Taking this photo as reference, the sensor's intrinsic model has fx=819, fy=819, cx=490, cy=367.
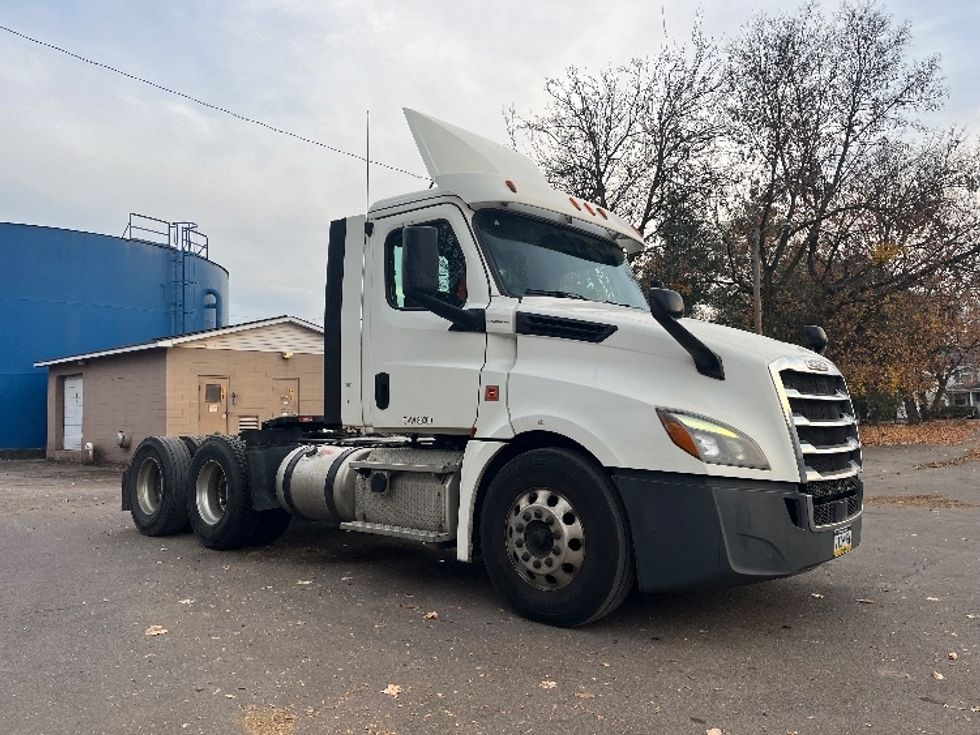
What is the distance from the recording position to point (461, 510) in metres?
5.62

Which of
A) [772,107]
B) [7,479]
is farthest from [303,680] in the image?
[772,107]

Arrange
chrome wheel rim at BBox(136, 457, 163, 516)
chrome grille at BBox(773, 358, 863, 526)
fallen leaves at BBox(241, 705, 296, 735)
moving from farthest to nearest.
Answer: chrome wheel rim at BBox(136, 457, 163, 516)
chrome grille at BBox(773, 358, 863, 526)
fallen leaves at BBox(241, 705, 296, 735)

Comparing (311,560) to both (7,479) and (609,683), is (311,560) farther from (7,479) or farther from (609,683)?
(7,479)

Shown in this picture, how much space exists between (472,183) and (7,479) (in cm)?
1806

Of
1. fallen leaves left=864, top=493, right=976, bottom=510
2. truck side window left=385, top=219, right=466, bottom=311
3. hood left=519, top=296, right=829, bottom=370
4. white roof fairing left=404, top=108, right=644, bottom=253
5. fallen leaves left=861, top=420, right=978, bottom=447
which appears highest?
white roof fairing left=404, top=108, right=644, bottom=253

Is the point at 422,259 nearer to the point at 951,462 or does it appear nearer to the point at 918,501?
the point at 918,501

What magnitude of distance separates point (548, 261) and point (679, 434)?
192 centimetres

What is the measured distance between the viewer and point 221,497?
812 centimetres

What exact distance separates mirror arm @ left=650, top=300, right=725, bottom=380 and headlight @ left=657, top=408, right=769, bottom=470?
0.94ft

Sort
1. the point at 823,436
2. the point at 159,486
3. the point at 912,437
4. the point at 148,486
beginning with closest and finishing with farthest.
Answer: the point at 823,436 → the point at 159,486 → the point at 148,486 → the point at 912,437

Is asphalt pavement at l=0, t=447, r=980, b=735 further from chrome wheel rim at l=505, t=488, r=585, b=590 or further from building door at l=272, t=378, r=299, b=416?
building door at l=272, t=378, r=299, b=416

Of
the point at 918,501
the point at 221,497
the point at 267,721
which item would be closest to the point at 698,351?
the point at 267,721

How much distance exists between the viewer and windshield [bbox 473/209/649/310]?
582 cm

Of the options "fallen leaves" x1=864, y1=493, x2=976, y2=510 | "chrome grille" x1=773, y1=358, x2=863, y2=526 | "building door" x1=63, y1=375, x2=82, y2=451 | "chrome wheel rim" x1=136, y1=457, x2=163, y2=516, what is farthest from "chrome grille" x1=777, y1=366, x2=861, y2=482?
"building door" x1=63, y1=375, x2=82, y2=451
